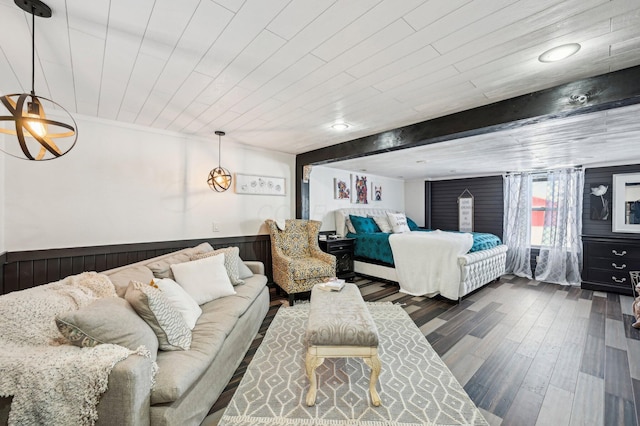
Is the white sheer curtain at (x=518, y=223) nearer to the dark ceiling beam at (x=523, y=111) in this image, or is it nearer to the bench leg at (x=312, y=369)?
the dark ceiling beam at (x=523, y=111)

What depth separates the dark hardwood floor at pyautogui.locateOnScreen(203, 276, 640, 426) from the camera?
175cm

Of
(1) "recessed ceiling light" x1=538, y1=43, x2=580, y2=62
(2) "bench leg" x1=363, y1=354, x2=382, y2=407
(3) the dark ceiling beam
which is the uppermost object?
(1) "recessed ceiling light" x1=538, y1=43, x2=580, y2=62

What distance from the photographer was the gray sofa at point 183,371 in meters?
1.16

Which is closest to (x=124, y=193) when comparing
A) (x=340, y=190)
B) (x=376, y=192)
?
(x=340, y=190)

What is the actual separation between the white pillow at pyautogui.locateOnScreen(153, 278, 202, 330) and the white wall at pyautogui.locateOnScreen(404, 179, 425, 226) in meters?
6.26

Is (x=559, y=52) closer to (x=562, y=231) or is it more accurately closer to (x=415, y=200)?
(x=562, y=231)

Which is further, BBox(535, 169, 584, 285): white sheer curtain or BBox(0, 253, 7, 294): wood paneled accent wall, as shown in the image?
BBox(535, 169, 584, 285): white sheer curtain

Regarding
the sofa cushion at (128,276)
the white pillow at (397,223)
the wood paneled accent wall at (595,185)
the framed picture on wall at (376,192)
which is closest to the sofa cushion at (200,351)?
the sofa cushion at (128,276)

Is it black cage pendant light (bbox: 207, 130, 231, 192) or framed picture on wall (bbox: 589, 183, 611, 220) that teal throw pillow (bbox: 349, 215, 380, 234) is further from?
framed picture on wall (bbox: 589, 183, 611, 220)

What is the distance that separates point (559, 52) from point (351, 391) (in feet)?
8.51

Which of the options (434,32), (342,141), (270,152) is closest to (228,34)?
(434,32)

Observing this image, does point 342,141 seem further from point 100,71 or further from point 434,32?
point 100,71

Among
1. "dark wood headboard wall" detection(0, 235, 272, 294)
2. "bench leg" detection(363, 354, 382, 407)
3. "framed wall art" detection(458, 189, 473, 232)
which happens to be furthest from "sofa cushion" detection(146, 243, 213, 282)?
"framed wall art" detection(458, 189, 473, 232)

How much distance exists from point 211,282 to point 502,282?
5147mm
